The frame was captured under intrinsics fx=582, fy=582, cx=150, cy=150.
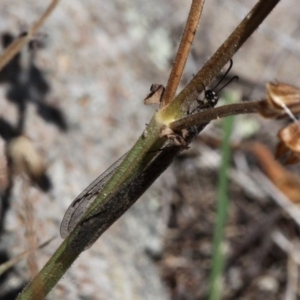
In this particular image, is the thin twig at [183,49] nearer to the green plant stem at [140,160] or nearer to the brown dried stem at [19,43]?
the green plant stem at [140,160]

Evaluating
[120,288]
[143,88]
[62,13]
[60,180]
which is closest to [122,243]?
[120,288]

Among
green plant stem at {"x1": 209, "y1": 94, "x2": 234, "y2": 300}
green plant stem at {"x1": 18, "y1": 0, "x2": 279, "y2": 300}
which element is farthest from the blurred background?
green plant stem at {"x1": 209, "y1": 94, "x2": 234, "y2": 300}

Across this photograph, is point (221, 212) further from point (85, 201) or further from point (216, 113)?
point (216, 113)

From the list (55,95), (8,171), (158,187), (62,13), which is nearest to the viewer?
(8,171)

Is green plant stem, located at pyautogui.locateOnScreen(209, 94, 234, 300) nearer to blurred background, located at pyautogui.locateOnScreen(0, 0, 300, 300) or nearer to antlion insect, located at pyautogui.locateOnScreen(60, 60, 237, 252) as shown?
blurred background, located at pyautogui.locateOnScreen(0, 0, 300, 300)

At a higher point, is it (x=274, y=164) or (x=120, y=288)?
(x=274, y=164)

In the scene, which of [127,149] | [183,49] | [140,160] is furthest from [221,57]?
[127,149]

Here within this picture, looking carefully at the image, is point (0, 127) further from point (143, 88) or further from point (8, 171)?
point (143, 88)

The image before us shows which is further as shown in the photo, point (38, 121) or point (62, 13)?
point (62, 13)
